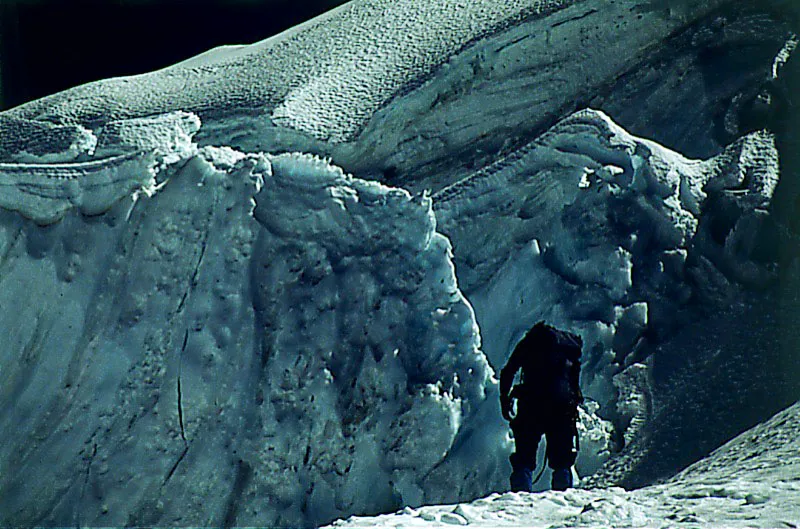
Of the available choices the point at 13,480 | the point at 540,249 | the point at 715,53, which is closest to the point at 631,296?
the point at 540,249

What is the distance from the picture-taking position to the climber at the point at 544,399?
2998mm

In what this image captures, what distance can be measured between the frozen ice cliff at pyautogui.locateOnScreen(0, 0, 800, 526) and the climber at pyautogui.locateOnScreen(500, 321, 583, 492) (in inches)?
4.9

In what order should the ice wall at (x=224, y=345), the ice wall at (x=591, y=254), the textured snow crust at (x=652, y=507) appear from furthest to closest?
the ice wall at (x=591, y=254)
the ice wall at (x=224, y=345)
the textured snow crust at (x=652, y=507)

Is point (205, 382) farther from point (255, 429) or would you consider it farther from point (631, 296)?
point (631, 296)

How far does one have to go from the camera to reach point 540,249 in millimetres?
3533

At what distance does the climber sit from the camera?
9.84 feet

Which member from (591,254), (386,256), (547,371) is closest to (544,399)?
(547,371)

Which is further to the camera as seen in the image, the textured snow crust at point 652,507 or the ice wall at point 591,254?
the ice wall at point 591,254

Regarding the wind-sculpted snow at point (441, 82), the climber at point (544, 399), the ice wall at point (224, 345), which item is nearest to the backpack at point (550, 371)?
the climber at point (544, 399)

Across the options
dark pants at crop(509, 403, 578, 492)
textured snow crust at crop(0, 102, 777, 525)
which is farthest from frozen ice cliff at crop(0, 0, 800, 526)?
dark pants at crop(509, 403, 578, 492)

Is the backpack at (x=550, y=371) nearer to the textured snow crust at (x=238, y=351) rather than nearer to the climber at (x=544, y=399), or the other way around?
the climber at (x=544, y=399)

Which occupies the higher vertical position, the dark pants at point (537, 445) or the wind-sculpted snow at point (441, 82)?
the wind-sculpted snow at point (441, 82)

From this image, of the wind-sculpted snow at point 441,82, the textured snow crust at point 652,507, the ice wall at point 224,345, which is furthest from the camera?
the wind-sculpted snow at point 441,82

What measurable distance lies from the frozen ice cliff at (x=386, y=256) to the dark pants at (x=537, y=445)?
11 cm
